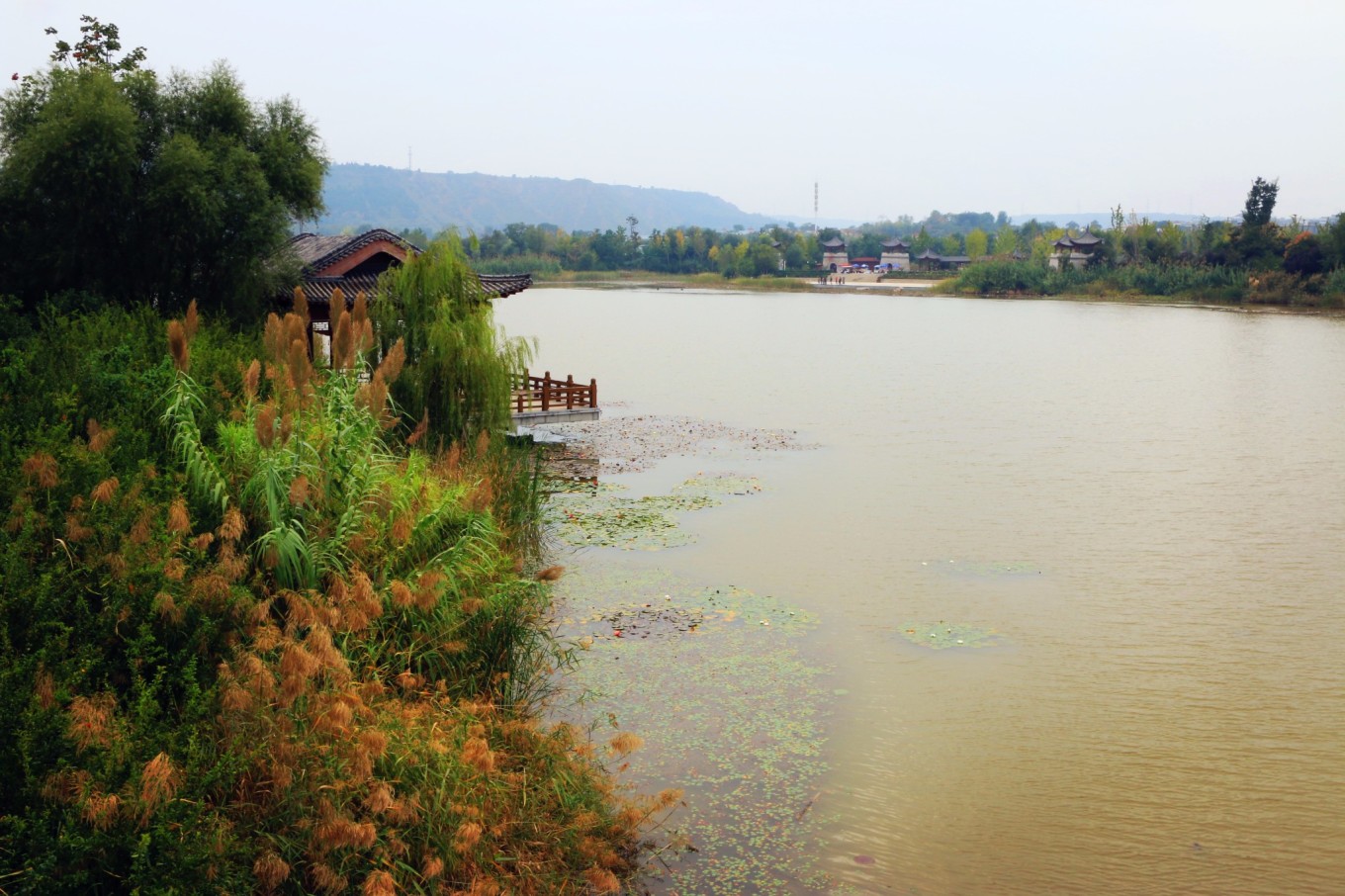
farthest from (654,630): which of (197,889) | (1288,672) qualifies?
(197,889)

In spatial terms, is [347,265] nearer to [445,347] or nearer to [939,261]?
[445,347]

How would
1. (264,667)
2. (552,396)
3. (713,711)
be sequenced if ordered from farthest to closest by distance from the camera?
(552,396) → (713,711) → (264,667)

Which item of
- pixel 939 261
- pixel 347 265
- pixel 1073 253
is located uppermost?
pixel 1073 253

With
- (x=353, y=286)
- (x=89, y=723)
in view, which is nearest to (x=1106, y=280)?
(x=353, y=286)

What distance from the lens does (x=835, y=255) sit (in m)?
123

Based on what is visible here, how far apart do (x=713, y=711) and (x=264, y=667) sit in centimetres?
427

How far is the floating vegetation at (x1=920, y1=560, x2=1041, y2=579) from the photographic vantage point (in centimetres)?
1373

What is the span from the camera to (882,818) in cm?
776

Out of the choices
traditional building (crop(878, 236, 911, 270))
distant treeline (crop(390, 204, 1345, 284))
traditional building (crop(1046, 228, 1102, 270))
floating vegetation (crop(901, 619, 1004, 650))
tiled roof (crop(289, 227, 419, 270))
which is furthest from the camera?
traditional building (crop(878, 236, 911, 270))

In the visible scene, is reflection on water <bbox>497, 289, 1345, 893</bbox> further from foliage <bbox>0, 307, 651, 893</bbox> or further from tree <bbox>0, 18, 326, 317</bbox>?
tree <bbox>0, 18, 326, 317</bbox>

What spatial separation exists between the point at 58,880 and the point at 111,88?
1298cm

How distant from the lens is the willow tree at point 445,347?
1552cm

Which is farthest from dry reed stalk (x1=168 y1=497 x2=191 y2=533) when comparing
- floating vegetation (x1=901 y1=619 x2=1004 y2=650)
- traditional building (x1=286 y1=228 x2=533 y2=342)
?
traditional building (x1=286 y1=228 x2=533 y2=342)

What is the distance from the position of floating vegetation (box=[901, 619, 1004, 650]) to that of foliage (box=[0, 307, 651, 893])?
413 centimetres
